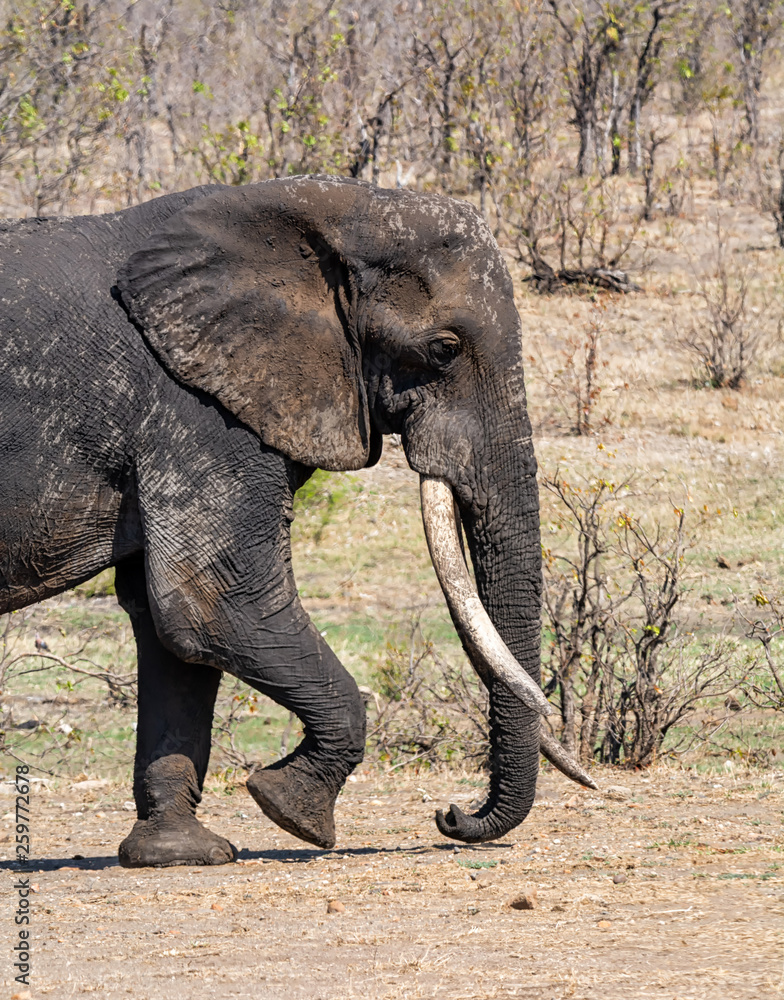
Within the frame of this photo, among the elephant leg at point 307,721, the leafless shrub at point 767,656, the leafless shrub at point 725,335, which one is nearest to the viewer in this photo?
the elephant leg at point 307,721

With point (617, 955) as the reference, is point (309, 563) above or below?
below

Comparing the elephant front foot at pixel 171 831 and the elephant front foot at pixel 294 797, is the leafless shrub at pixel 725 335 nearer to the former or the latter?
the elephant front foot at pixel 171 831

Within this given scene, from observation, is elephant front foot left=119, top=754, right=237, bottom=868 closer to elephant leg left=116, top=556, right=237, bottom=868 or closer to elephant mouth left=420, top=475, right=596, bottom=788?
elephant leg left=116, top=556, right=237, bottom=868

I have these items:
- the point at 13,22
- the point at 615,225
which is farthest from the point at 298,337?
the point at 615,225

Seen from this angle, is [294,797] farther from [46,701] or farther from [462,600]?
[46,701]

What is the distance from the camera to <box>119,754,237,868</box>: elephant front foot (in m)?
6.16

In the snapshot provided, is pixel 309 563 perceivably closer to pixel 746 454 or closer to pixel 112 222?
pixel 746 454

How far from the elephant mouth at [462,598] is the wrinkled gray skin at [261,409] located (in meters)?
0.08

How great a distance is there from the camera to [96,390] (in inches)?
224

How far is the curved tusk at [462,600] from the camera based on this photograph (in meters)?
5.70

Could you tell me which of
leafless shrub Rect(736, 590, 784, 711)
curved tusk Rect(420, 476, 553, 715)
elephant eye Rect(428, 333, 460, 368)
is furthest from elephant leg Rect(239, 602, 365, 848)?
leafless shrub Rect(736, 590, 784, 711)

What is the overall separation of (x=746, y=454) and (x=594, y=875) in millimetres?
11243

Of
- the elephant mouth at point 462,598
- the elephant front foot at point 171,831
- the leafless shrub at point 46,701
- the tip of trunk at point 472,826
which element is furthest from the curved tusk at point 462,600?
the leafless shrub at point 46,701

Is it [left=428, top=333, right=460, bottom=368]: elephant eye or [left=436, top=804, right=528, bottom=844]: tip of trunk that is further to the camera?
[left=436, top=804, right=528, bottom=844]: tip of trunk
